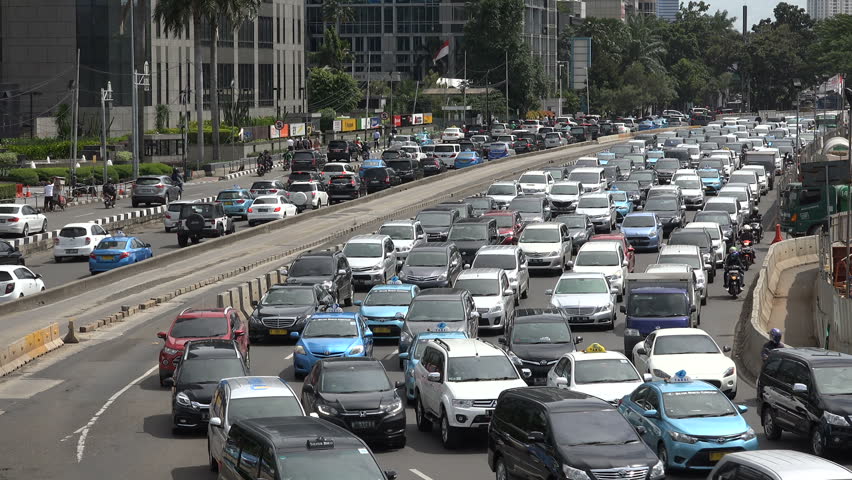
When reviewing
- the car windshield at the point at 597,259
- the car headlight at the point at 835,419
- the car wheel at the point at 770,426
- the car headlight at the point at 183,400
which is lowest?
the car wheel at the point at 770,426

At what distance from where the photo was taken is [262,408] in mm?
18531

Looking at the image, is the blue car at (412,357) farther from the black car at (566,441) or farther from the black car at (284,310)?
the black car at (284,310)

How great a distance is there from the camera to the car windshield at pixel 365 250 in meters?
39.1

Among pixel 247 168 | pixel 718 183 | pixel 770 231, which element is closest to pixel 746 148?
pixel 718 183

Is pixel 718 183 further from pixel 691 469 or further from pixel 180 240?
pixel 691 469

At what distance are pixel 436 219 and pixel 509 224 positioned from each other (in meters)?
2.58

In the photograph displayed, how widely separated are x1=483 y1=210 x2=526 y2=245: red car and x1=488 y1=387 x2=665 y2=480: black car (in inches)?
1031

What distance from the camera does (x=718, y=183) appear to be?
204 feet

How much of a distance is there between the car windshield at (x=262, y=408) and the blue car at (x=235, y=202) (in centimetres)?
3995

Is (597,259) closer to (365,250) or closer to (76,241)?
(365,250)

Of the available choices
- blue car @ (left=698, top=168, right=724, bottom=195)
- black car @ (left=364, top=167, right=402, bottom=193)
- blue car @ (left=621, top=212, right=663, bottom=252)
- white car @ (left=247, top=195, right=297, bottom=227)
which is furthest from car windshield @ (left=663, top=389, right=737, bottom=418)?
black car @ (left=364, top=167, right=402, bottom=193)

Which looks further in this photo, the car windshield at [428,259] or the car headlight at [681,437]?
the car windshield at [428,259]

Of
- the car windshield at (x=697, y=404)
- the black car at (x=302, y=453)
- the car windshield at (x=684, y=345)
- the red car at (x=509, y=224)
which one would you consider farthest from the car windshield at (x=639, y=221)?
the black car at (x=302, y=453)

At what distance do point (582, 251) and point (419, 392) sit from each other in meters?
15.6
